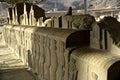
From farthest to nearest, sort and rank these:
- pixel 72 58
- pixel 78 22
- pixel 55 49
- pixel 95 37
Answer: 1. pixel 55 49
2. pixel 78 22
3. pixel 72 58
4. pixel 95 37

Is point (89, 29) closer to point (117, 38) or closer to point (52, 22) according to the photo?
point (117, 38)

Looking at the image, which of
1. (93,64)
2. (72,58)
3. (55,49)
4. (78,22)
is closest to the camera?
(93,64)

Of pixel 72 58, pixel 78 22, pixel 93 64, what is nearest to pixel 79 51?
pixel 72 58

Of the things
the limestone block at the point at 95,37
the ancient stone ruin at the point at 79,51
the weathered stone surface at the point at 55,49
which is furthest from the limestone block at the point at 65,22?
the limestone block at the point at 95,37

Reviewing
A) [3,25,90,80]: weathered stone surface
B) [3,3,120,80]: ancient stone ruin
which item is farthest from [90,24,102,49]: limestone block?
[3,25,90,80]: weathered stone surface

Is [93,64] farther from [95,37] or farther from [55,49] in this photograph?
[55,49]

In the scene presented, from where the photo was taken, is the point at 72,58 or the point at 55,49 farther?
the point at 55,49

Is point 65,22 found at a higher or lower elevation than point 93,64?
higher

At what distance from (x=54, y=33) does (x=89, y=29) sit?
0.91 m

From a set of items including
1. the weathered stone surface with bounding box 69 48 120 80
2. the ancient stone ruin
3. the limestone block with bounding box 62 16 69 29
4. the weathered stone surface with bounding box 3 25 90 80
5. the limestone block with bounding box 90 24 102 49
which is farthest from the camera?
the limestone block with bounding box 62 16 69 29

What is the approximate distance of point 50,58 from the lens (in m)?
4.61

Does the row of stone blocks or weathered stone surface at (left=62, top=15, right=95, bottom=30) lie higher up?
weathered stone surface at (left=62, top=15, right=95, bottom=30)

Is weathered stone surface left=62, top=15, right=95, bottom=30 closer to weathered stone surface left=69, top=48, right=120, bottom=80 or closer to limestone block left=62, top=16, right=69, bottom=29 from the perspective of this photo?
limestone block left=62, top=16, right=69, bottom=29

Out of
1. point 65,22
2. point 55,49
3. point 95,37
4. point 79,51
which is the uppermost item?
point 65,22
